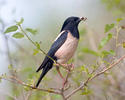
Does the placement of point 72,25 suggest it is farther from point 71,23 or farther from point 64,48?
point 64,48

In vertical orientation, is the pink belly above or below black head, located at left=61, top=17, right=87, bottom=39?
below

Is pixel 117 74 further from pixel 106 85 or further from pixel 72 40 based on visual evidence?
pixel 72 40

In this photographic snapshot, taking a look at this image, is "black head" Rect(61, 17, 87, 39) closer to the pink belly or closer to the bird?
the bird

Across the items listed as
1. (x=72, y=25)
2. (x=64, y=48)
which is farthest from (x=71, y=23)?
(x=64, y=48)

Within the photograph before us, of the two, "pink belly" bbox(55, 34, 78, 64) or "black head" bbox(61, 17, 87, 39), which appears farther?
"black head" bbox(61, 17, 87, 39)

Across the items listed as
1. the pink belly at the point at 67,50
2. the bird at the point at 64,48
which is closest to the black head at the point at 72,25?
the bird at the point at 64,48

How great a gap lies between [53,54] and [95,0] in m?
5.72

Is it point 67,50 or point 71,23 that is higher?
point 71,23

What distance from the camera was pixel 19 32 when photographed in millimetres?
2744

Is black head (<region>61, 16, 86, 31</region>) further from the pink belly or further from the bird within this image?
the pink belly

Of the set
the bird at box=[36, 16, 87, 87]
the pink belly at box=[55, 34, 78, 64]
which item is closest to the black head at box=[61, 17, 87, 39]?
the bird at box=[36, 16, 87, 87]

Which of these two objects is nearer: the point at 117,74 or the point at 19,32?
the point at 19,32

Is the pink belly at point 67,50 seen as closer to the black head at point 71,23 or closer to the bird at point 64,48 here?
the bird at point 64,48

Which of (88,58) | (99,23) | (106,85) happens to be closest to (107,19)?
(99,23)
